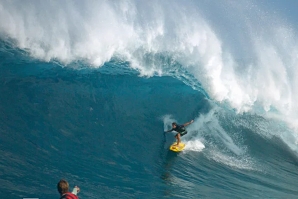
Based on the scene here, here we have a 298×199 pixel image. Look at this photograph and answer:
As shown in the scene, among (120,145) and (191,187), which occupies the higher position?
(120,145)

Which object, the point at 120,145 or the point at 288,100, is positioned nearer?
the point at 120,145

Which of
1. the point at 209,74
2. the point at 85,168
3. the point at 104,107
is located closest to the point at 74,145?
the point at 85,168

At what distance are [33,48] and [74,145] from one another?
6.98m

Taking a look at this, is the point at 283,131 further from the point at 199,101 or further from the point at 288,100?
the point at 199,101

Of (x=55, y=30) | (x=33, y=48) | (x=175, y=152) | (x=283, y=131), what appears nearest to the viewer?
(x=175, y=152)

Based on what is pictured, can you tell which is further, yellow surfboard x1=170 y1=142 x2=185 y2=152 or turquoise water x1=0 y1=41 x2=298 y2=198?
yellow surfboard x1=170 y1=142 x2=185 y2=152

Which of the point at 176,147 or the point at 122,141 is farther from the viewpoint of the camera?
the point at 176,147

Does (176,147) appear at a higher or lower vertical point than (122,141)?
higher

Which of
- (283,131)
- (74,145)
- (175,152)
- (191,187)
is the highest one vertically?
(283,131)

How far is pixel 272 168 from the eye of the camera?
12.4 meters

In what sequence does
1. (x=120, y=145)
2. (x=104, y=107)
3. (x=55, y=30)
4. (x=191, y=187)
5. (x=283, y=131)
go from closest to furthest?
(x=191, y=187), (x=120, y=145), (x=104, y=107), (x=55, y=30), (x=283, y=131)

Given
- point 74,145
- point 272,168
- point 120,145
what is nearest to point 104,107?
point 120,145

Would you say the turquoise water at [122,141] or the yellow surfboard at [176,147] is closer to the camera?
the turquoise water at [122,141]

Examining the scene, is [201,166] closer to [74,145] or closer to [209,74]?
[74,145]
